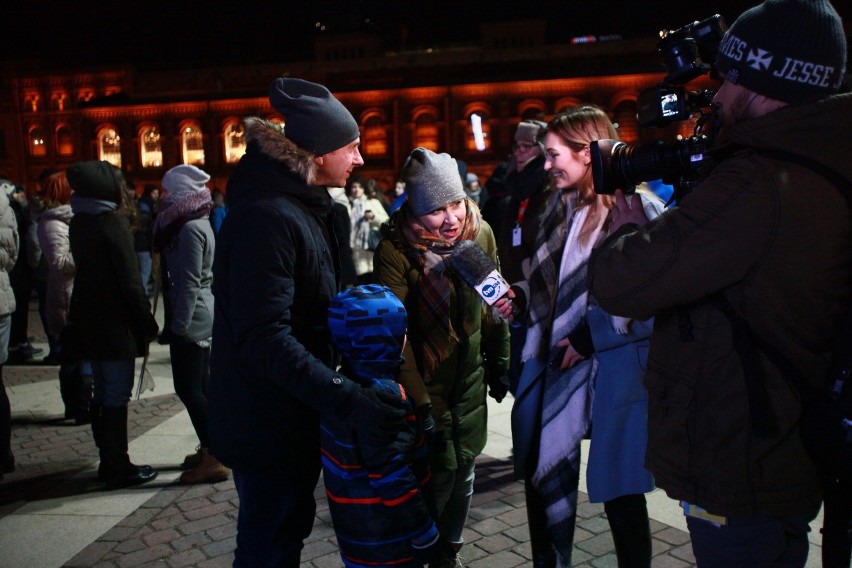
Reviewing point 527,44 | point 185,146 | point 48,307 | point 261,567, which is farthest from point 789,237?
point 527,44

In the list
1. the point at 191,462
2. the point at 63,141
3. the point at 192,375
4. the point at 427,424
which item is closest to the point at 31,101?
the point at 63,141

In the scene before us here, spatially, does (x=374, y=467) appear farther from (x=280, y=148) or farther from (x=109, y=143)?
(x=109, y=143)

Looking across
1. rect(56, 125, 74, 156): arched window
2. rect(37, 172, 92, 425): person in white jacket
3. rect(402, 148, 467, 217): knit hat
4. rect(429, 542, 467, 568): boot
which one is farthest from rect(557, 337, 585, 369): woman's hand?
rect(56, 125, 74, 156): arched window

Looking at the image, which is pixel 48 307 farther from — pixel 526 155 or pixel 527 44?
pixel 527 44

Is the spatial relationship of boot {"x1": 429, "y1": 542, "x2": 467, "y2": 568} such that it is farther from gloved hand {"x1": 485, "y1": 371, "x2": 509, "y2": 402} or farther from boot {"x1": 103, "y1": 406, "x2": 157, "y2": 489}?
boot {"x1": 103, "y1": 406, "x2": 157, "y2": 489}

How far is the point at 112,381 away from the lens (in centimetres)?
464

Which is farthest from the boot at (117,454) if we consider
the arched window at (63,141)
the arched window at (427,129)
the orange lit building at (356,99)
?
the arched window at (63,141)

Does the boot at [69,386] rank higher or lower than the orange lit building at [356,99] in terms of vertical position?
lower

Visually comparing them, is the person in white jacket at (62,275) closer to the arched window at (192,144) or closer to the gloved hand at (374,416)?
the gloved hand at (374,416)

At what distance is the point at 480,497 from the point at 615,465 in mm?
1817

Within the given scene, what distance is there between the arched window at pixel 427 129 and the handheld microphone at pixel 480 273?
38.8 meters

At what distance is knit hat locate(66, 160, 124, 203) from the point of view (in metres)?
4.59

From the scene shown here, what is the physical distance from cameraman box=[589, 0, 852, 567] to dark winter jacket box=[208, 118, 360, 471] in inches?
40.2

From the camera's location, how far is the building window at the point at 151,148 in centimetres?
4484
